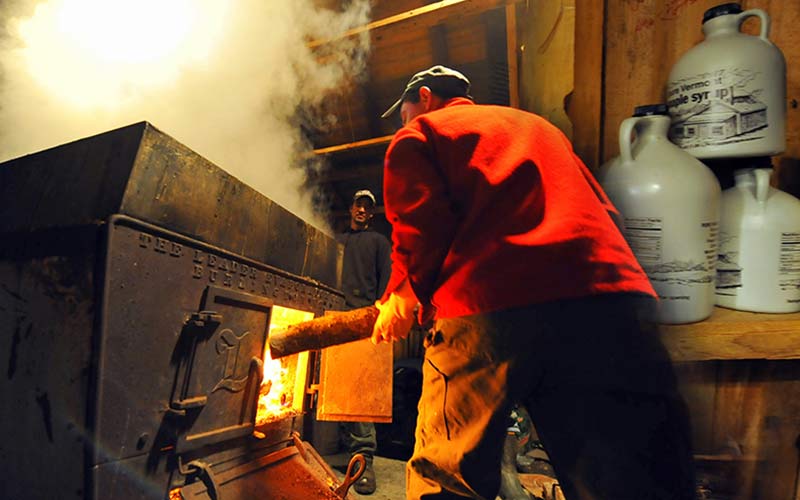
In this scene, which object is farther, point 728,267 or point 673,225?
point 728,267

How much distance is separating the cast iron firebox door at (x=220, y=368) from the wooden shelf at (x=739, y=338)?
1893mm

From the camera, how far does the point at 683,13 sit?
1.67 metres

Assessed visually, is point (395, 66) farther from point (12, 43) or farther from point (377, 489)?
point (377, 489)

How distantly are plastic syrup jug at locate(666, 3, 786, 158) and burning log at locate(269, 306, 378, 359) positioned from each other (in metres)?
1.73

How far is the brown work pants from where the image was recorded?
1.25m

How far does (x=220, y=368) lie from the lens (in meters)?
2.05

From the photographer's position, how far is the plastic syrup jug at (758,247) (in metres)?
1.37

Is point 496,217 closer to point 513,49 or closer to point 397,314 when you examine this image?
point 397,314

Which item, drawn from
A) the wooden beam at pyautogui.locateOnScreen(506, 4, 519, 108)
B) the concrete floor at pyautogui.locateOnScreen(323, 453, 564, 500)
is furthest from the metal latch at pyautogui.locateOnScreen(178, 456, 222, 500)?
the wooden beam at pyautogui.locateOnScreen(506, 4, 519, 108)

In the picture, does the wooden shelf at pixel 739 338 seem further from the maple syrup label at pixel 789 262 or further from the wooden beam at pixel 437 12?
the wooden beam at pixel 437 12

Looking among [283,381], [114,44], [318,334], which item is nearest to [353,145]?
[114,44]

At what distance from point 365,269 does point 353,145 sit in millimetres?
1808

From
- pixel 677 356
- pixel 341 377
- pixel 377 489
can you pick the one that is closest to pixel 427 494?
pixel 677 356

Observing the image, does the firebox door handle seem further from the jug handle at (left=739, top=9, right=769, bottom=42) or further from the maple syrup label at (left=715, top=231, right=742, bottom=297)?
the jug handle at (left=739, top=9, right=769, bottom=42)
